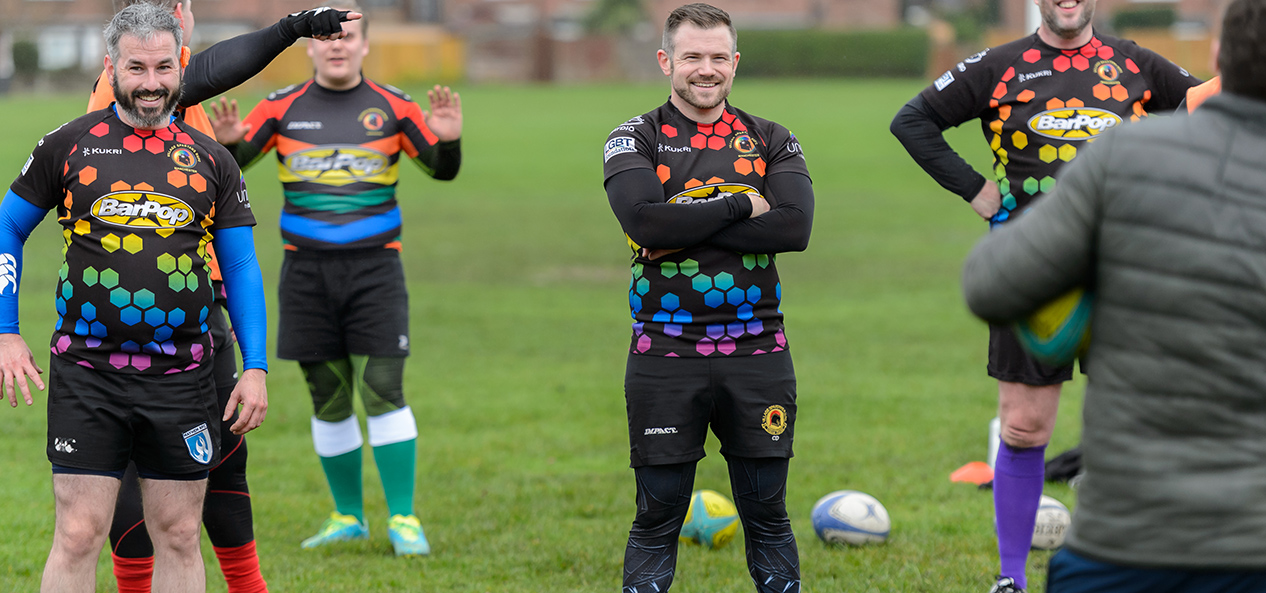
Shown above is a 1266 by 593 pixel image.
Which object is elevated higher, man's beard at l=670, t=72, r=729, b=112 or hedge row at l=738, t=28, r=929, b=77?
man's beard at l=670, t=72, r=729, b=112

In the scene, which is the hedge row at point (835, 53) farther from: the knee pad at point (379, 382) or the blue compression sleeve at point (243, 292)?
the blue compression sleeve at point (243, 292)

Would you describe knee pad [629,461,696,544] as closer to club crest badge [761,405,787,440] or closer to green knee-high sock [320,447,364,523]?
club crest badge [761,405,787,440]

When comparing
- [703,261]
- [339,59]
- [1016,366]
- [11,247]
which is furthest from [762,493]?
[339,59]

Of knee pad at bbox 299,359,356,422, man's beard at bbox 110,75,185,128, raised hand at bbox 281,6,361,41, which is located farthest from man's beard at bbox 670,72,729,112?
knee pad at bbox 299,359,356,422

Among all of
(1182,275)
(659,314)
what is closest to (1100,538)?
(1182,275)

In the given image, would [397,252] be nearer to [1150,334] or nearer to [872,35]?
[1150,334]

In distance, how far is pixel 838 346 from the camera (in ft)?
41.4

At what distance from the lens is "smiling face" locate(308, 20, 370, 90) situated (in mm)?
6578

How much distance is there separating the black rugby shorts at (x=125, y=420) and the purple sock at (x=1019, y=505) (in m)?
3.37

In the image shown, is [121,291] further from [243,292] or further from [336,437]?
[336,437]

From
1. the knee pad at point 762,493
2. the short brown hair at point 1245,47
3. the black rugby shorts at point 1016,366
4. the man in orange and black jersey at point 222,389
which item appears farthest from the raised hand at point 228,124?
the short brown hair at point 1245,47

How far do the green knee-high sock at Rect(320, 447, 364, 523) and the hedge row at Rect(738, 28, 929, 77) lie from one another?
58.3 metres

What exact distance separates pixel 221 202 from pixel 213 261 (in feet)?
0.88

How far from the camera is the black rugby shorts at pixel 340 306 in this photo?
6590 millimetres
